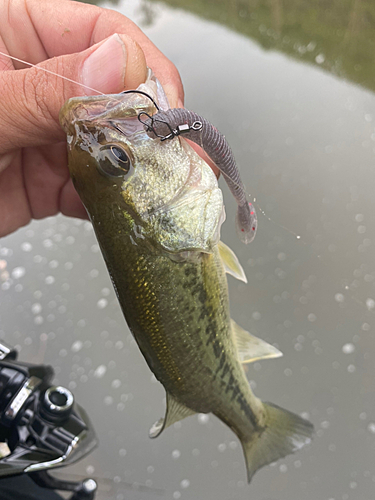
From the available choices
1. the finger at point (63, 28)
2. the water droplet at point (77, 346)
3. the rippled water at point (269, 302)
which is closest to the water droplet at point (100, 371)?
the rippled water at point (269, 302)

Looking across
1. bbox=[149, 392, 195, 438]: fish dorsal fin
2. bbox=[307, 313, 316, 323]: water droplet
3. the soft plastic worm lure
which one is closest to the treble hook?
the soft plastic worm lure

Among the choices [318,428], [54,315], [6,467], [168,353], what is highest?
[168,353]

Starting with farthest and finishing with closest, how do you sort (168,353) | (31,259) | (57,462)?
(31,259) < (57,462) < (168,353)

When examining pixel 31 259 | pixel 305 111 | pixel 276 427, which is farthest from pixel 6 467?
pixel 305 111

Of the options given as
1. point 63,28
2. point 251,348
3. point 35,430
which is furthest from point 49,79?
point 35,430

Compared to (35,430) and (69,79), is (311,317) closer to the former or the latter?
(35,430)

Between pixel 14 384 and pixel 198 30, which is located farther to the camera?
pixel 198 30

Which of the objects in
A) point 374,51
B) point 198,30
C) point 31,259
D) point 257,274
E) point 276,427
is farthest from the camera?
point 198,30

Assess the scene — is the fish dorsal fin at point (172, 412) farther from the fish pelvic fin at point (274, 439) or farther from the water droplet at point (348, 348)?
the water droplet at point (348, 348)

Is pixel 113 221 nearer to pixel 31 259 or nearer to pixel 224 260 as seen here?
pixel 224 260
